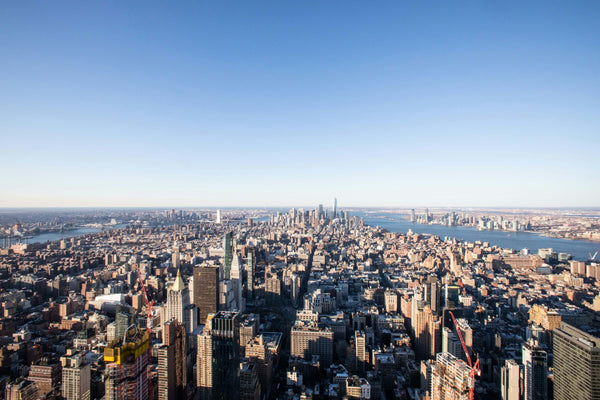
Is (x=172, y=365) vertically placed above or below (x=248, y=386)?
above

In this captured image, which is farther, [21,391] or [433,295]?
[433,295]

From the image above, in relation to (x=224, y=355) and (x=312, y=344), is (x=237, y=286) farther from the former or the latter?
(x=224, y=355)

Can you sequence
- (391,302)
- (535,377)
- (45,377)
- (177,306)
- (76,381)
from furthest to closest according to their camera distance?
(391,302) < (177,306) < (45,377) < (535,377) < (76,381)

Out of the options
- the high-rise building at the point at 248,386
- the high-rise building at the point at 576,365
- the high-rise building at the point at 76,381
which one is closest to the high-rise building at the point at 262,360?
the high-rise building at the point at 248,386

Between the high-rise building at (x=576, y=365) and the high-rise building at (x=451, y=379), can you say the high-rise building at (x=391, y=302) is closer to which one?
the high-rise building at (x=451, y=379)

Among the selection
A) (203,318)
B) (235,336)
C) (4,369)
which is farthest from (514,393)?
(4,369)

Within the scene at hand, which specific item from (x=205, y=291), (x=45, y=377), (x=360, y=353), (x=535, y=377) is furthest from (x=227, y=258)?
(x=535, y=377)
